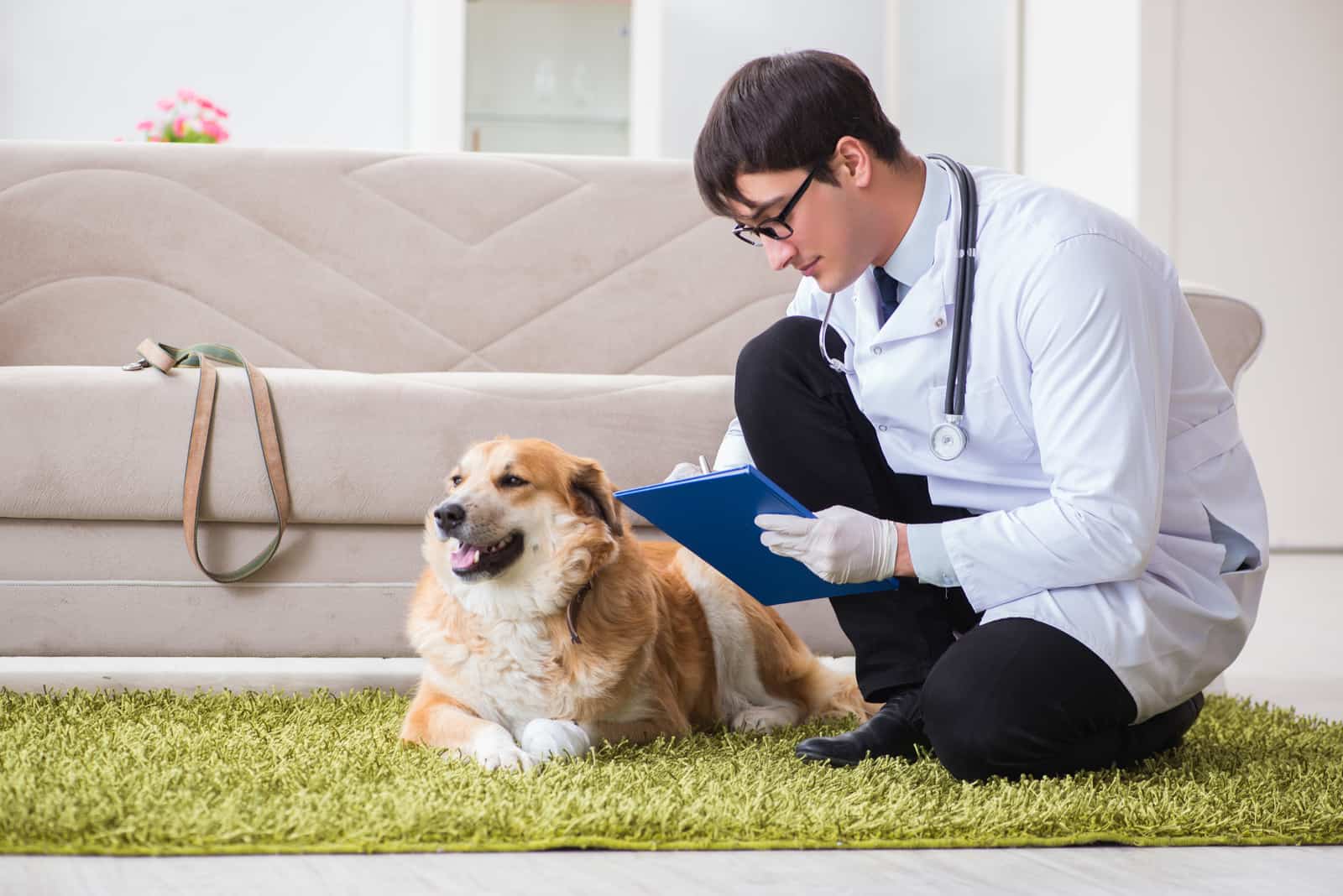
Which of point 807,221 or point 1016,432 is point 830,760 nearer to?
point 1016,432

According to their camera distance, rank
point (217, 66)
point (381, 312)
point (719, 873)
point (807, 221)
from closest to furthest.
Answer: point (719, 873) < point (807, 221) < point (381, 312) < point (217, 66)

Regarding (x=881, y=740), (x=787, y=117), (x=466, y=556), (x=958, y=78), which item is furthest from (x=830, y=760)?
(x=958, y=78)

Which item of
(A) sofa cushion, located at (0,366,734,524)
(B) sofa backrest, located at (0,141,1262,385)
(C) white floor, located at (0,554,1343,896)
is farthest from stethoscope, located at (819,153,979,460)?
(B) sofa backrest, located at (0,141,1262,385)

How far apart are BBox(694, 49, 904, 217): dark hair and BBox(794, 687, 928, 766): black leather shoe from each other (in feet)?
2.20

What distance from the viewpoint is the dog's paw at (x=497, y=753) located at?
145 centimetres

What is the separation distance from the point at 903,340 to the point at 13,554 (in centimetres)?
145

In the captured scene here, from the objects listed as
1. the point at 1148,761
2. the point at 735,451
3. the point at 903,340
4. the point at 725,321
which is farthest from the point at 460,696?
the point at 725,321

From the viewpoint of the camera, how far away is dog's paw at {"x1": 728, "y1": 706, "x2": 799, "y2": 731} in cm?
185

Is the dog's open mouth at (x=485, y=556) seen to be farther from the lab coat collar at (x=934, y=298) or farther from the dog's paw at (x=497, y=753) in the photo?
the lab coat collar at (x=934, y=298)

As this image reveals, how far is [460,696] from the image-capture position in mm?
1657

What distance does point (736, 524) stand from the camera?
4.88 ft

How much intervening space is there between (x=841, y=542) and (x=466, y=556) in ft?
1.78

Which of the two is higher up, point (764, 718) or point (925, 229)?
point (925, 229)

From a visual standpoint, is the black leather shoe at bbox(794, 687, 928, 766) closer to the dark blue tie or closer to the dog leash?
the dark blue tie
